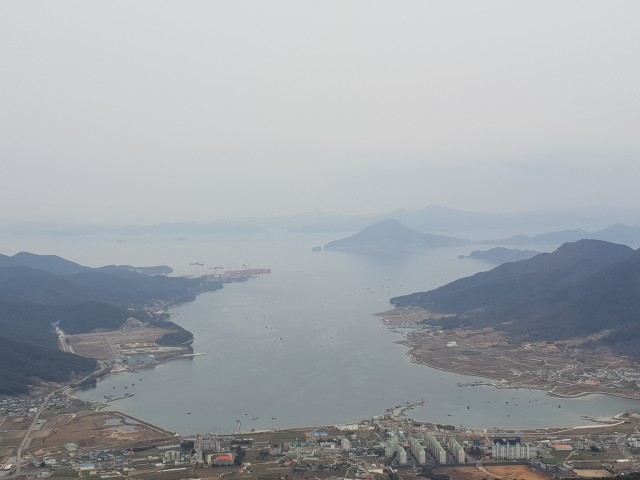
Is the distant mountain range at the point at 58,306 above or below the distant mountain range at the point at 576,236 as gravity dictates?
below

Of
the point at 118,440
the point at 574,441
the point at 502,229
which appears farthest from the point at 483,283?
the point at 502,229

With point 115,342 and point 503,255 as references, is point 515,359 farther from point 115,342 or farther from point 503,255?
point 503,255

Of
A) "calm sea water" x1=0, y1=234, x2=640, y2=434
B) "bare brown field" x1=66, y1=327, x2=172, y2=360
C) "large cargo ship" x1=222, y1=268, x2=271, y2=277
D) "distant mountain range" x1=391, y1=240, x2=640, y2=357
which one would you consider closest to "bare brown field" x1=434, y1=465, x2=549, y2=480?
"calm sea water" x1=0, y1=234, x2=640, y2=434

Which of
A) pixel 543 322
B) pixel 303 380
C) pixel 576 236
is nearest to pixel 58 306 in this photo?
pixel 303 380

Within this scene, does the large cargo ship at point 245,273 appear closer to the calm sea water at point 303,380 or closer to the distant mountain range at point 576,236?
the calm sea water at point 303,380

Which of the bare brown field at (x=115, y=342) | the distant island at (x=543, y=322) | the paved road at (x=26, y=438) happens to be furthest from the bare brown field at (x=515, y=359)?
the paved road at (x=26, y=438)

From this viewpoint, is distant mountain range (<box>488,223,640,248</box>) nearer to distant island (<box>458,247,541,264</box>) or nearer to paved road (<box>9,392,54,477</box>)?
distant island (<box>458,247,541,264</box>)

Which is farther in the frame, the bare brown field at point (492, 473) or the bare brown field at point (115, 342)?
the bare brown field at point (115, 342)
